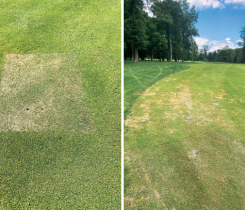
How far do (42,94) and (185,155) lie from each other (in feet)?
14.1

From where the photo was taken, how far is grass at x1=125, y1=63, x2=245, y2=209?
269cm

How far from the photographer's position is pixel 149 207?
2564mm

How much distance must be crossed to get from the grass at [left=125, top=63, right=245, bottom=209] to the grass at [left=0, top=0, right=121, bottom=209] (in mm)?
827

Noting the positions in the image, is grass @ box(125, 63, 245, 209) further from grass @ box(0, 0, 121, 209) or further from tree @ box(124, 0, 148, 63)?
tree @ box(124, 0, 148, 63)

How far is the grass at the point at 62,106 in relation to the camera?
3.70m

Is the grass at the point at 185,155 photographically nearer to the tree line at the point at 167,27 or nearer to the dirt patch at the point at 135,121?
the dirt patch at the point at 135,121

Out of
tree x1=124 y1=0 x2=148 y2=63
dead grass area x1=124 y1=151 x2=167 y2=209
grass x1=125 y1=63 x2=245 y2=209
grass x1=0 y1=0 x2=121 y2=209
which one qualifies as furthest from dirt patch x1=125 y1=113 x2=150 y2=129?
tree x1=124 y1=0 x2=148 y2=63

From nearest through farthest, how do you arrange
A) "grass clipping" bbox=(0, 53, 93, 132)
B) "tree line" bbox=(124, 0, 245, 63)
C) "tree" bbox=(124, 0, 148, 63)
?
"grass clipping" bbox=(0, 53, 93, 132)
"tree" bbox=(124, 0, 148, 63)
"tree line" bbox=(124, 0, 245, 63)

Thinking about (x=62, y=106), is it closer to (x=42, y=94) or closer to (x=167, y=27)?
(x=42, y=94)

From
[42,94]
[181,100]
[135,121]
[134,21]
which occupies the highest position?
[134,21]

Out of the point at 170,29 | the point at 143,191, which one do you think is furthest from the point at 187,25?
the point at 143,191

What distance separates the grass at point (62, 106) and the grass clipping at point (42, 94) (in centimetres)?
3

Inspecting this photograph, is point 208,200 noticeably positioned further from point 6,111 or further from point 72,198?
point 6,111

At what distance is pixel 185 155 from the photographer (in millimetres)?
3584
